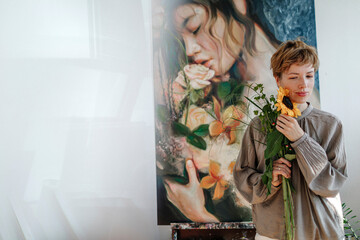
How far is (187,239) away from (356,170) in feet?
3.69

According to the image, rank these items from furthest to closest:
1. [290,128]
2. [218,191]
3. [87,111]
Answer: [87,111]
[218,191]
[290,128]

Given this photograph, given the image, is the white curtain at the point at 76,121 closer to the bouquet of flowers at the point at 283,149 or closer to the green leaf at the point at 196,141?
the green leaf at the point at 196,141

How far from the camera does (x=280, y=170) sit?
126 centimetres

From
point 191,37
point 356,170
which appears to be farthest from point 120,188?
point 356,170

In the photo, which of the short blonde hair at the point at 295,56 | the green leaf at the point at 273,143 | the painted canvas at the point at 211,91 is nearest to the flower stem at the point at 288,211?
the green leaf at the point at 273,143

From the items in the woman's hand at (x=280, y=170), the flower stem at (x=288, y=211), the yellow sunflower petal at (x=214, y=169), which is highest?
the yellow sunflower petal at (x=214, y=169)

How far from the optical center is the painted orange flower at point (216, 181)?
2043 mm

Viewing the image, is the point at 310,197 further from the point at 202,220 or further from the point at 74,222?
the point at 74,222

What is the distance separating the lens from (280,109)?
1280 mm

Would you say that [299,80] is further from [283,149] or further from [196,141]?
[196,141]

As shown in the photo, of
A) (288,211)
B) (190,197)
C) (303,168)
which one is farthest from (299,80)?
(190,197)

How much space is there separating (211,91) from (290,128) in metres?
0.88

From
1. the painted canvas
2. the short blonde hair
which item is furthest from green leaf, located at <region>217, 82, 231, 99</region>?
the short blonde hair

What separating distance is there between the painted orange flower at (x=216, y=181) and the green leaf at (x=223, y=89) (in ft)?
1.38
